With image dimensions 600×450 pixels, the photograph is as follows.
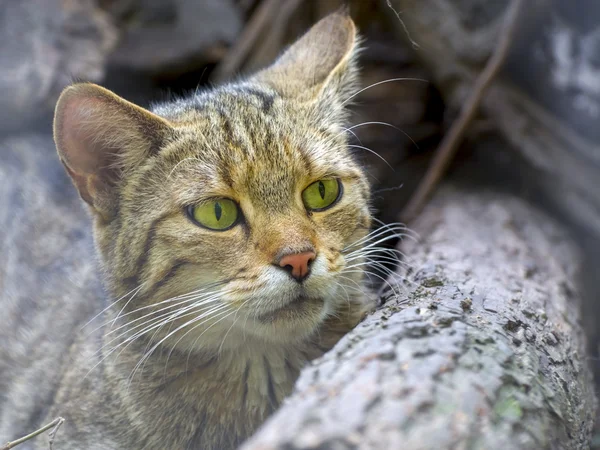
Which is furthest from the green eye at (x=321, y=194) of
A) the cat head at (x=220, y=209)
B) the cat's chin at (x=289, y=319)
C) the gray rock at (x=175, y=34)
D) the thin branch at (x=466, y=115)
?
the gray rock at (x=175, y=34)

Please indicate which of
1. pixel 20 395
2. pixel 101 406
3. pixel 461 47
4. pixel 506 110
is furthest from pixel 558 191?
pixel 20 395

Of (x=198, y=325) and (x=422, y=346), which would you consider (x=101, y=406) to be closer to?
(x=198, y=325)

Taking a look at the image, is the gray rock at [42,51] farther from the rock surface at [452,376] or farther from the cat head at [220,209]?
the rock surface at [452,376]

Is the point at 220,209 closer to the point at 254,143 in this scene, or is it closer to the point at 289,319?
the point at 254,143

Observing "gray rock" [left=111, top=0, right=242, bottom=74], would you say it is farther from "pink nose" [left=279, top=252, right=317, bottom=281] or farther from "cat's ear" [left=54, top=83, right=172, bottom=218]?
"pink nose" [left=279, top=252, right=317, bottom=281]

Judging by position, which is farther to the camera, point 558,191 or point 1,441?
point 558,191

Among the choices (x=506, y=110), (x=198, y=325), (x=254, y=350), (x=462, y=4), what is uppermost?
(x=462, y=4)
